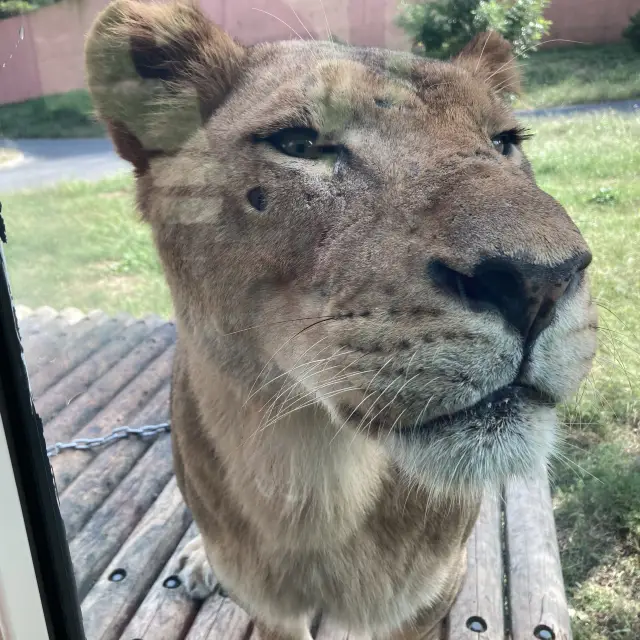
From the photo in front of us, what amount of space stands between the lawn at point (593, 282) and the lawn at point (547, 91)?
0.05m

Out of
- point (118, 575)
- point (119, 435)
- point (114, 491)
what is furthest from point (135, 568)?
point (119, 435)

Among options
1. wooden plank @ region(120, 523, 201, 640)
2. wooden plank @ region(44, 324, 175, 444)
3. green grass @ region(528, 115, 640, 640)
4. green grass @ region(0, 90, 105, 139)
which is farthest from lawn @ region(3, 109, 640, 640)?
wooden plank @ region(120, 523, 201, 640)

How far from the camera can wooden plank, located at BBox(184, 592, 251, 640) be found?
200 centimetres

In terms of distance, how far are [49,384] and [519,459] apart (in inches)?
38.5

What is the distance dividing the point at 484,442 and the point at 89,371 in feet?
4.56

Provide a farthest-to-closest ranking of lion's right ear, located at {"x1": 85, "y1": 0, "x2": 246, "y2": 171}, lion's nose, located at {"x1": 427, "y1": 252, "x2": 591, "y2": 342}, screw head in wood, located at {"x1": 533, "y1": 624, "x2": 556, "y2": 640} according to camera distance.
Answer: screw head in wood, located at {"x1": 533, "y1": 624, "x2": 556, "y2": 640} → lion's right ear, located at {"x1": 85, "y1": 0, "x2": 246, "y2": 171} → lion's nose, located at {"x1": 427, "y1": 252, "x2": 591, "y2": 342}

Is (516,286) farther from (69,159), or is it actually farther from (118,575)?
(118,575)

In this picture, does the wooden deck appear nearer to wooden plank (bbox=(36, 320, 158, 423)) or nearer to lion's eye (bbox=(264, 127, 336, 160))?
wooden plank (bbox=(36, 320, 158, 423))

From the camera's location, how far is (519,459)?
39.8 inches

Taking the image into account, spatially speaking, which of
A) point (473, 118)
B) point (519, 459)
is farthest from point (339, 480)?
point (473, 118)

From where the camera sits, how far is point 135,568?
6.98ft

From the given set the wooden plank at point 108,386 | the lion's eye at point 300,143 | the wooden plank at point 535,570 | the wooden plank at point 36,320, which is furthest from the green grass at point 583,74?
the wooden plank at point 108,386

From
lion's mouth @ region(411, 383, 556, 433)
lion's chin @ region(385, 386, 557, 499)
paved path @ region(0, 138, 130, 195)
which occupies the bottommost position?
lion's chin @ region(385, 386, 557, 499)

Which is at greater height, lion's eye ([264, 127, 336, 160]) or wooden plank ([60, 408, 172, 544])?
lion's eye ([264, 127, 336, 160])
